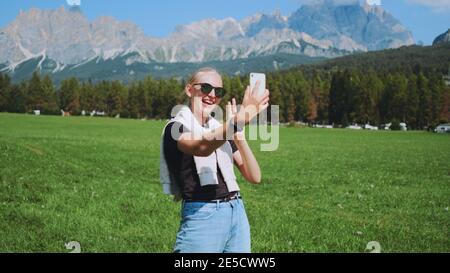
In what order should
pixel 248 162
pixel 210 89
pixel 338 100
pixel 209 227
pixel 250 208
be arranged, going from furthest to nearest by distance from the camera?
pixel 338 100, pixel 250 208, pixel 248 162, pixel 209 227, pixel 210 89

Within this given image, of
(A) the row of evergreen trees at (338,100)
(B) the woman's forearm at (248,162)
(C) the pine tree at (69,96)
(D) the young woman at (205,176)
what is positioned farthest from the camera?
(A) the row of evergreen trees at (338,100)

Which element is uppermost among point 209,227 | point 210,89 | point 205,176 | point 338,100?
point 210,89

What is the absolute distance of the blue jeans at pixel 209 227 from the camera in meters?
4.52

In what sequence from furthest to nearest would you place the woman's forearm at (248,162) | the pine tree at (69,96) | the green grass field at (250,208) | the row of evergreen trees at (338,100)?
the row of evergreen trees at (338,100) < the pine tree at (69,96) < the green grass field at (250,208) < the woman's forearm at (248,162)

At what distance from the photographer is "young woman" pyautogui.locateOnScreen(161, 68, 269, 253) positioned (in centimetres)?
430

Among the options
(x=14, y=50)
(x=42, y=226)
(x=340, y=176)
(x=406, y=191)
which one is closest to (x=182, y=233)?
(x=14, y=50)

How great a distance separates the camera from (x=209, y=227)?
4539 mm

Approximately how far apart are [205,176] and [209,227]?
48 cm

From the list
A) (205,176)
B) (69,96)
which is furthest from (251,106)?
(69,96)

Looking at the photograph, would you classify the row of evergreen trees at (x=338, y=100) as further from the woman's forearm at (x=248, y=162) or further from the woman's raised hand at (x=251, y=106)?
the woman's raised hand at (x=251, y=106)

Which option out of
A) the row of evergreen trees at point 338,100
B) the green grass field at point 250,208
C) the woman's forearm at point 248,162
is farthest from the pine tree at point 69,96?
the woman's forearm at point 248,162

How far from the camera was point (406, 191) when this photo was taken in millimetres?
16562

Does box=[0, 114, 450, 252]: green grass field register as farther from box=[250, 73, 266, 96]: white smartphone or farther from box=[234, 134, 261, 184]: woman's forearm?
box=[250, 73, 266, 96]: white smartphone

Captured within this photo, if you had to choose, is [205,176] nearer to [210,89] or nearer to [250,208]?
[210,89]
